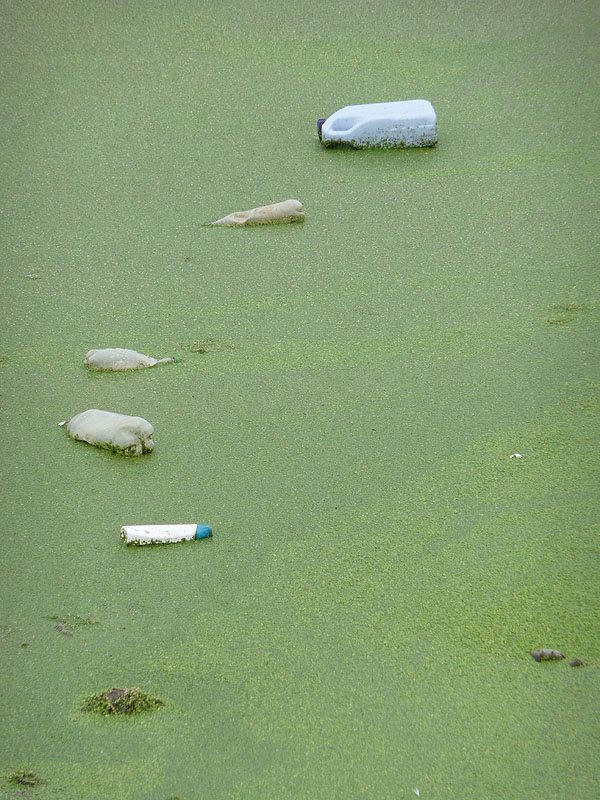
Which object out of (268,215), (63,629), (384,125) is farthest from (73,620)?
(384,125)

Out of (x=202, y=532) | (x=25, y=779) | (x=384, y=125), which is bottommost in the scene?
(x=25, y=779)

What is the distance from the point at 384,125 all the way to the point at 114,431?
5.25 ft

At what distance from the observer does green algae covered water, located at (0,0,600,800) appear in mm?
1289

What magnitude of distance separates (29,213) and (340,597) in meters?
1.75

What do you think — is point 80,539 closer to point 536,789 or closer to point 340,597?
point 340,597

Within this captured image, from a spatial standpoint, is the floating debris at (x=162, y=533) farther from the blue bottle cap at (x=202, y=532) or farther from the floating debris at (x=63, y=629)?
the floating debris at (x=63, y=629)

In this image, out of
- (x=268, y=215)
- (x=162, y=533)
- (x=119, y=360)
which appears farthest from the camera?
(x=268, y=215)

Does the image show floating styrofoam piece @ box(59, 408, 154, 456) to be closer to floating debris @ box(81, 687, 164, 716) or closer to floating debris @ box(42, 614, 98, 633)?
floating debris @ box(42, 614, 98, 633)

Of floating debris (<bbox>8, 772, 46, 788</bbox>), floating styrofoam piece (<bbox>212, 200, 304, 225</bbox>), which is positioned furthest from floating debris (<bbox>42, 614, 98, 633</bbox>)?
floating styrofoam piece (<bbox>212, 200, 304, 225</bbox>)

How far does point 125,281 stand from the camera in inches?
93.6

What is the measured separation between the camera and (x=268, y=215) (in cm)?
259

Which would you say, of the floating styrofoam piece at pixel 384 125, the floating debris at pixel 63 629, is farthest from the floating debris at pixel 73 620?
the floating styrofoam piece at pixel 384 125

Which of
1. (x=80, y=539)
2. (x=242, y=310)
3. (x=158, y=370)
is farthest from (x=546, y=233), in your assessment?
(x=80, y=539)

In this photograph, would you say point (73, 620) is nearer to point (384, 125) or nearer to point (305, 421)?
point (305, 421)
